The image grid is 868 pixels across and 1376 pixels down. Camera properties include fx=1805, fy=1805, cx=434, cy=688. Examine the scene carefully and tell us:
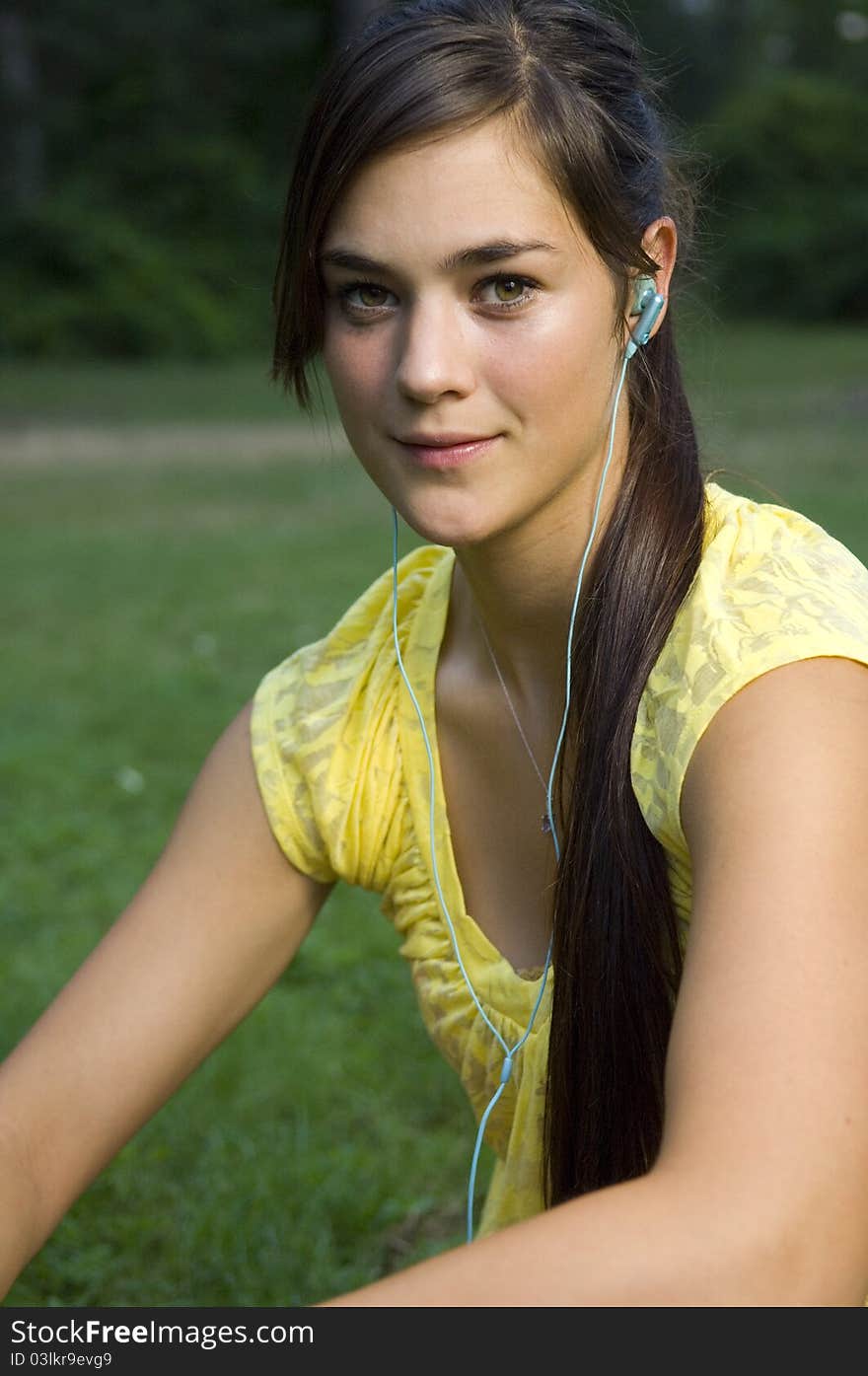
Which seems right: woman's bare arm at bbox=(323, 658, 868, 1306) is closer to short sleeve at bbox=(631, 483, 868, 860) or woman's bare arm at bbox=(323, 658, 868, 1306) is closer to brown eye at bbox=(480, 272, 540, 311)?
short sleeve at bbox=(631, 483, 868, 860)

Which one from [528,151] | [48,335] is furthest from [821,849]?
[48,335]

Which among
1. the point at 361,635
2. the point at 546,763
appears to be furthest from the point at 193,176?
the point at 546,763

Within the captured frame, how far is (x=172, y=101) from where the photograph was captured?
2720 cm

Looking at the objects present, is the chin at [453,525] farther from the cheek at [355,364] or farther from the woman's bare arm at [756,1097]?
the woman's bare arm at [756,1097]

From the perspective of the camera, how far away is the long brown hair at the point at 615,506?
188cm

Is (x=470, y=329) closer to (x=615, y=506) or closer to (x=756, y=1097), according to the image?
(x=615, y=506)

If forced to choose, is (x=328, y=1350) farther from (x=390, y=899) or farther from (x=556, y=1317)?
(x=390, y=899)

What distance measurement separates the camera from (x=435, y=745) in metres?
2.33

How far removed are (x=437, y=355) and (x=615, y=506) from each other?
1.01 ft

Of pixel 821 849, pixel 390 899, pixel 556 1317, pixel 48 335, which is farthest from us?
pixel 48 335

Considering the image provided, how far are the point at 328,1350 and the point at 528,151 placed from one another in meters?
1.20

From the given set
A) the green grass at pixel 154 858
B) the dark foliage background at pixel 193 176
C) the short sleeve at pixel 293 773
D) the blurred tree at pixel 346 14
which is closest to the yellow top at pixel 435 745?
the short sleeve at pixel 293 773

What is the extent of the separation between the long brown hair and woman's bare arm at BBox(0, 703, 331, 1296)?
475 millimetres

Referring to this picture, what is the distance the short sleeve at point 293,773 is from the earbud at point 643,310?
63 cm
